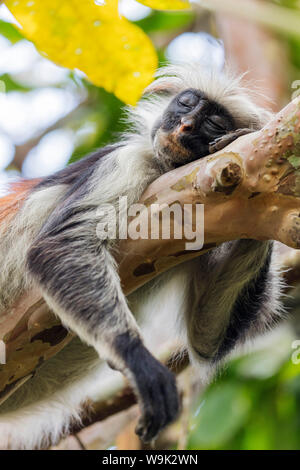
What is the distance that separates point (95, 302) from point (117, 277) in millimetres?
187

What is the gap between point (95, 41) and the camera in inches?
124

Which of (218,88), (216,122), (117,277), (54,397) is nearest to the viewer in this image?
(117,277)

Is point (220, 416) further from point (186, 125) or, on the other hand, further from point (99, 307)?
point (186, 125)

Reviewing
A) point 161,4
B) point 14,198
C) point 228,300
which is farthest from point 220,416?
point 161,4

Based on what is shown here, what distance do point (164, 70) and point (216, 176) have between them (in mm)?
2103

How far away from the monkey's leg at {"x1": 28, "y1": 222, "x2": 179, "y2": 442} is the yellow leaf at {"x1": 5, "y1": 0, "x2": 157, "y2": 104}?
852 millimetres

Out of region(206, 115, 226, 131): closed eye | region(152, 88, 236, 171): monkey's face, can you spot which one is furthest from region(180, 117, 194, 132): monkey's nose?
region(206, 115, 226, 131): closed eye

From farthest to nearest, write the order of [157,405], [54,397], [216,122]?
[54,397] < [216,122] < [157,405]

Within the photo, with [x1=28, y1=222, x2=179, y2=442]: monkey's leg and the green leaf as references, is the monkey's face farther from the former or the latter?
the green leaf

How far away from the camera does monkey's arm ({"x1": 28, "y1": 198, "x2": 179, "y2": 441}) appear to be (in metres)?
2.83

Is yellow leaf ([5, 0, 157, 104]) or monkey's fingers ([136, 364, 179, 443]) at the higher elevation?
yellow leaf ([5, 0, 157, 104])

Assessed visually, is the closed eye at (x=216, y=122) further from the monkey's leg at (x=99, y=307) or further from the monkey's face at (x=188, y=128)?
the monkey's leg at (x=99, y=307)

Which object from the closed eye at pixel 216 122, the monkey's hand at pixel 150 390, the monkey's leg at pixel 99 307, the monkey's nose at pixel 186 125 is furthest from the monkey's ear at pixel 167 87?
the monkey's hand at pixel 150 390

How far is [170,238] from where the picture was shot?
9.64ft
